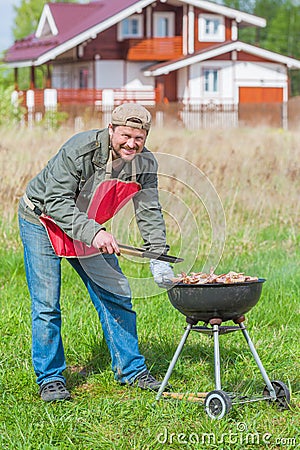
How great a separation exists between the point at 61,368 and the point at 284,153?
9782 millimetres

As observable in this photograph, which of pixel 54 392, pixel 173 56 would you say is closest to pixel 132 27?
pixel 173 56

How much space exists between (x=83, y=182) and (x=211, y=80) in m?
37.4

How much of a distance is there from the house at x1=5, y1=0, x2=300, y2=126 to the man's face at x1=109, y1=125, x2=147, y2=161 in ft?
115

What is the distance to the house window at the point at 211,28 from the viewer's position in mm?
42031

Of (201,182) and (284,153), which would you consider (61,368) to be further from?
(284,153)

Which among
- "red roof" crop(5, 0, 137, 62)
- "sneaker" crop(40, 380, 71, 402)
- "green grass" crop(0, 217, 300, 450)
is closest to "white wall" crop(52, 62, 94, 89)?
"red roof" crop(5, 0, 137, 62)

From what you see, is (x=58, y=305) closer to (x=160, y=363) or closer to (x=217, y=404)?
(x=160, y=363)

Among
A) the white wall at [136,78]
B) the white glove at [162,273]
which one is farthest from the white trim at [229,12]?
the white glove at [162,273]

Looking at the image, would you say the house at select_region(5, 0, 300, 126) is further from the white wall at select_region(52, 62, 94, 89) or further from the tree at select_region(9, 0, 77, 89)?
the tree at select_region(9, 0, 77, 89)

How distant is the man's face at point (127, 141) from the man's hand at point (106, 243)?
0.49 meters

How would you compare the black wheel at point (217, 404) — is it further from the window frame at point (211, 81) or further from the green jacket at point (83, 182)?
the window frame at point (211, 81)

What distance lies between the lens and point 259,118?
35594mm

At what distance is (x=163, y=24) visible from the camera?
42094 millimetres

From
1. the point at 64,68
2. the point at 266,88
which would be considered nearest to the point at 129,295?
the point at 266,88
